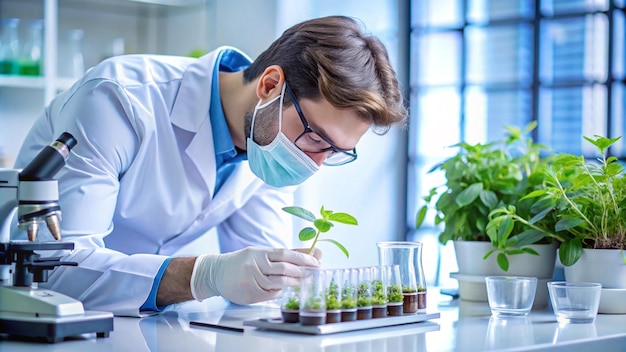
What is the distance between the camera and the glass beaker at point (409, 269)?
1477 mm

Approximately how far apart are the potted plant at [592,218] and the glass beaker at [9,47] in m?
2.89

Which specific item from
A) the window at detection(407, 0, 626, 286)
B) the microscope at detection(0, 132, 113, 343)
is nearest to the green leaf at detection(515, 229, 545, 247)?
the microscope at detection(0, 132, 113, 343)

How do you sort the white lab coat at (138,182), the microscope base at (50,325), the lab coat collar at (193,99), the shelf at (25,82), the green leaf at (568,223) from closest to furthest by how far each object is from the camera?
the microscope base at (50,325), the white lab coat at (138,182), the green leaf at (568,223), the lab coat collar at (193,99), the shelf at (25,82)

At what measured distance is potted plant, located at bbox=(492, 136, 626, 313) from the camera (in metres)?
1.66

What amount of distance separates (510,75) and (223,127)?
2.97 meters

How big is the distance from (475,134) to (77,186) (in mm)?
3495

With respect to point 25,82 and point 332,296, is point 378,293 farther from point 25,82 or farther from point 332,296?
point 25,82

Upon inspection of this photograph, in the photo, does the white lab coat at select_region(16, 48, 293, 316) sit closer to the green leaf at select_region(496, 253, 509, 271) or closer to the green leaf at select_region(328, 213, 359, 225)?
the green leaf at select_region(328, 213, 359, 225)

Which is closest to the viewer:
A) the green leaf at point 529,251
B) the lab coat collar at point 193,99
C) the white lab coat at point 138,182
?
the white lab coat at point 138,182

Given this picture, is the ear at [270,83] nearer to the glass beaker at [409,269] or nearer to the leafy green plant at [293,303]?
the glass beaker at [409,269]

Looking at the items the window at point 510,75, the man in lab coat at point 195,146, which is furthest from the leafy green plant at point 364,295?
the window at point 510,75

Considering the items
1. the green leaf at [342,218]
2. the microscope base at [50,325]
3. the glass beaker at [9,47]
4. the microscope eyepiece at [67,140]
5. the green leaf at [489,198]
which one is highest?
the glass beaker at [9,47]

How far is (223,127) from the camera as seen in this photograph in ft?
6.52

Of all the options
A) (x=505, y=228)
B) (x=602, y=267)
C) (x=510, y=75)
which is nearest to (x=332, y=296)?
(x=505, y=228)
